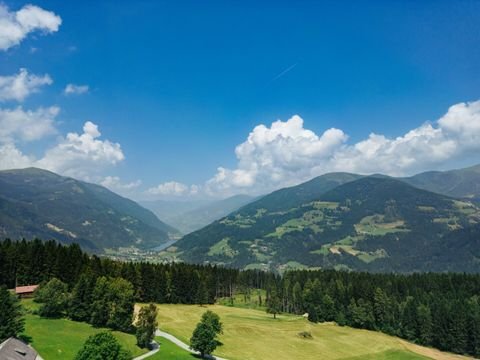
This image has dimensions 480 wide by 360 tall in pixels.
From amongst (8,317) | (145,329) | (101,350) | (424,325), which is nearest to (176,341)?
(145,329)

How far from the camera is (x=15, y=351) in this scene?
5900cm

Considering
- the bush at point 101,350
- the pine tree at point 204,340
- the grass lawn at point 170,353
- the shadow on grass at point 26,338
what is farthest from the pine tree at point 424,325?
the shadow on grass at point 26,338

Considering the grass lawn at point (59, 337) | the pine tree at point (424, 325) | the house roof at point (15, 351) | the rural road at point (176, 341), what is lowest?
the pine tree at point (424, 325)

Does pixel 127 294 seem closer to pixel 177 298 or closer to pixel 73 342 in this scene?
pixel 73 342

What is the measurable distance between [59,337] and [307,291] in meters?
111

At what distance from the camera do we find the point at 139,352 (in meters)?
80.1

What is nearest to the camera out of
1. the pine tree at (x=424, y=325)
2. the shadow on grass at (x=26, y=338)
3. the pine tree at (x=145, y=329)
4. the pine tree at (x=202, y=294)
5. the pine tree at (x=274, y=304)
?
the shadow on grass at (x=26, y=338)

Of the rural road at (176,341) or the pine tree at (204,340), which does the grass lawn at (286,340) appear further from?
the pine tree at (204,340)

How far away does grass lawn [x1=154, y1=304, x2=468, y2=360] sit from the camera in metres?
98.2

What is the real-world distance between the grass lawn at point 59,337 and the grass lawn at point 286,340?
19.9m

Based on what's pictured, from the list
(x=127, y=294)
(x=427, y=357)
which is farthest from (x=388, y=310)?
(x=127, y=294)

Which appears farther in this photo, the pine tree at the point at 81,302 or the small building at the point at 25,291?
the small building at the point at 25,291

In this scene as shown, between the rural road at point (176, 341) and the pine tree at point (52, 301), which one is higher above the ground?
the pine tree at point (52, 301)

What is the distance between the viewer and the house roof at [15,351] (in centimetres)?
5615
